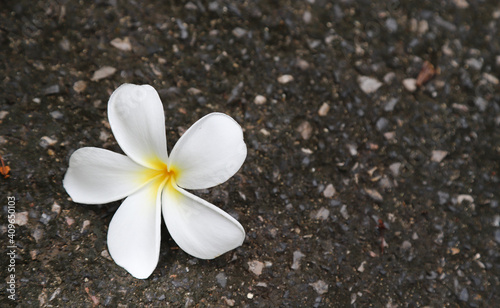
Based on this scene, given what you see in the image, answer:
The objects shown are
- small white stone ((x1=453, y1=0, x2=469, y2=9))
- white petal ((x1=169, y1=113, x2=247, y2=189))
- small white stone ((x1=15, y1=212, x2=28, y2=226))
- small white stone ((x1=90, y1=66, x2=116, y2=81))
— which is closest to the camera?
white petal ((x1=169, y1=113, x2=247, y2=189))

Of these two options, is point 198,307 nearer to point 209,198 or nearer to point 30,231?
point 209,198

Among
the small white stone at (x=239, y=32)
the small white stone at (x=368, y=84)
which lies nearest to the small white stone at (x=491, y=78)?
the small white stone at (x=368, y=84)

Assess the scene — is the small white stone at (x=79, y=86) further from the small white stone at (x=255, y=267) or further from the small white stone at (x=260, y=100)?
the small white stone at (x=255, y=267)

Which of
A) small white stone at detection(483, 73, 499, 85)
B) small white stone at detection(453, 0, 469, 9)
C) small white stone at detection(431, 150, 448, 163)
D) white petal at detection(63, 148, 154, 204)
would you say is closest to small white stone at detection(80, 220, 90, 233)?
white petal at detection(63, 148, 154, 204)

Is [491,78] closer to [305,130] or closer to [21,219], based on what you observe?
[305,130]

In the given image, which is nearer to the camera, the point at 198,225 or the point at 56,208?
the point at 198,225

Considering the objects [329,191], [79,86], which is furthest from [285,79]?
[79,86]

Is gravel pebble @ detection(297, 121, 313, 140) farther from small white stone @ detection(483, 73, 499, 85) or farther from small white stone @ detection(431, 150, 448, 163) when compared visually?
small white stone @ detection(483, 73, 499, 85)
